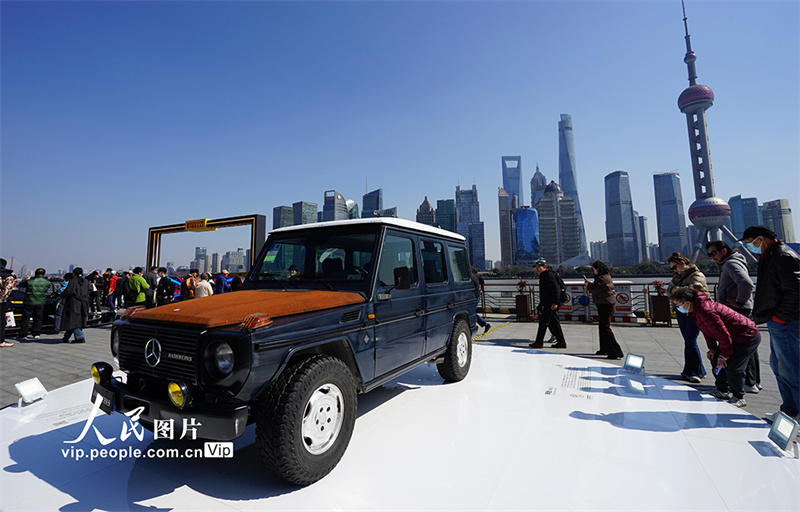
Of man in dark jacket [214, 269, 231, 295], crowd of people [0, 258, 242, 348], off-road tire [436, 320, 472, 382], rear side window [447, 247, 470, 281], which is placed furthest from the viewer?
man in dark jacket [214, 269, 231, 295]

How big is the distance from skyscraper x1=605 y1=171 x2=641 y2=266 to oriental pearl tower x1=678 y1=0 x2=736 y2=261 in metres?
37.4

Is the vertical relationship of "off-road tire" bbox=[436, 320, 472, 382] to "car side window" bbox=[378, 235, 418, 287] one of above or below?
below

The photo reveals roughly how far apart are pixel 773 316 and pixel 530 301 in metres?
8.46

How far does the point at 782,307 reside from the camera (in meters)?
3.44

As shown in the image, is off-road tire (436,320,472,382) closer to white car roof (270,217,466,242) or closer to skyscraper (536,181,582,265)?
white car roof (270,217,466,242)

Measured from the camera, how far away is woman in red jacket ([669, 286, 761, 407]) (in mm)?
3861

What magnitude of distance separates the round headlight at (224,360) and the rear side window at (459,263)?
3.34 meters

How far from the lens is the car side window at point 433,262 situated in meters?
4.30

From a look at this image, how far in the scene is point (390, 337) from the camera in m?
3.44

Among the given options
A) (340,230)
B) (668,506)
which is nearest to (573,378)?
(668,506)

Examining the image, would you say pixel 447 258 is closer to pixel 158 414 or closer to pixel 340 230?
pixel 340 230

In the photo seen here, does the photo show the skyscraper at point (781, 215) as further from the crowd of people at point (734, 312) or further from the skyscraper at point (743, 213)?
the crowd of people at point (734, 312)

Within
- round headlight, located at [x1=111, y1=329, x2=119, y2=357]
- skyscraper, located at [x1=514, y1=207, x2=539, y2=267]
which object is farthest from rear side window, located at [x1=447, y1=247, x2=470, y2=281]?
skyscraper, located at [x1=514, y1=207, x2=539, y2=267]

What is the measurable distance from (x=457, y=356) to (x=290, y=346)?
3.03 m
